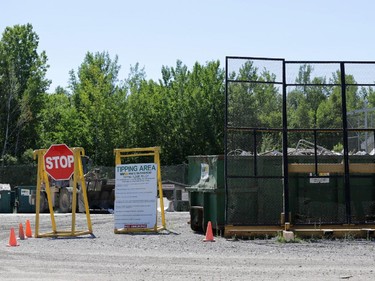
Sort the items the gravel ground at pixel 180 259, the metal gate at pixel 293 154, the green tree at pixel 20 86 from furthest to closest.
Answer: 1. the green tree at pixel 20 86
2. the metal gate at pixel 293 154
3. the gravel ground at pixel 180 259

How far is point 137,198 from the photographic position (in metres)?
21.1

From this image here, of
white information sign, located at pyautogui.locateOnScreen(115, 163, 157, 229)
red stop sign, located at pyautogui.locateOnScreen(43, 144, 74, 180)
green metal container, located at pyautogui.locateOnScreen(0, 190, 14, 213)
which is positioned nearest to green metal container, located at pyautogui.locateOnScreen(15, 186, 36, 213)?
green metal container, located at pyautogui.locateOnScreen(0, 190, 14, 213)

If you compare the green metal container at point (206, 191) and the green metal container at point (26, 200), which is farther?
the green metal container at point (26, 200)

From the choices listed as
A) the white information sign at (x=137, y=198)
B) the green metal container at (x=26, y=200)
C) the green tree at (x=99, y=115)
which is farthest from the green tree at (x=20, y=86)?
the white information sign at (x=137, y=198)

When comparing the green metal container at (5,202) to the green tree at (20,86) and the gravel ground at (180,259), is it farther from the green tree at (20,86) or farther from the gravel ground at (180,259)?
the green tree at (20,86)

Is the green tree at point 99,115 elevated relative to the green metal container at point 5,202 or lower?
elevated

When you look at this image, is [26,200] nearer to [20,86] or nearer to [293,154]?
[293,154]

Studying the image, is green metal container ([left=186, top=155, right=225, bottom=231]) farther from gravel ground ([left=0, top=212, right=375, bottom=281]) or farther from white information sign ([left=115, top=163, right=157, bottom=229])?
white information sign ([left=115, top=163, right=157, bottom=229])

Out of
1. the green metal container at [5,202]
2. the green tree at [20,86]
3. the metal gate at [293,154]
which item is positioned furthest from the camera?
the green tree at [20,86]

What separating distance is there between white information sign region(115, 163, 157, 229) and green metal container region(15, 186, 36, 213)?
17929mm

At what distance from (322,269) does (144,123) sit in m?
50.8

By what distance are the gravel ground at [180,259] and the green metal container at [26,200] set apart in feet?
59.8

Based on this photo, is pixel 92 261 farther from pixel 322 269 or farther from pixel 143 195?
pixel 143 195

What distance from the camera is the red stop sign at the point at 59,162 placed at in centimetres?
2011
